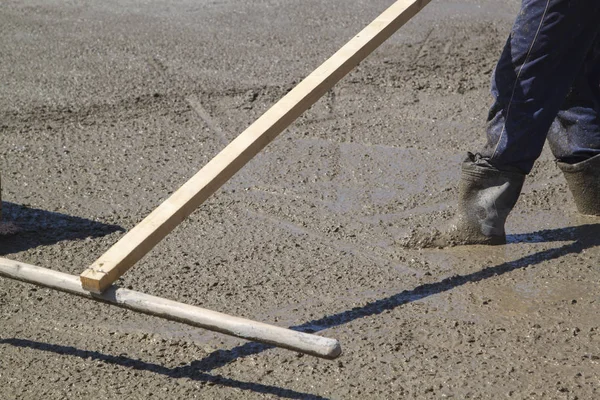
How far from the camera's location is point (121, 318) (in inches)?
125

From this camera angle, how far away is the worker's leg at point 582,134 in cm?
387

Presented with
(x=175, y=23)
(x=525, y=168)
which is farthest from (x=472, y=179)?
(x=175, y=23)

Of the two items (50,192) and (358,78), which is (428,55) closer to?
(358,78)

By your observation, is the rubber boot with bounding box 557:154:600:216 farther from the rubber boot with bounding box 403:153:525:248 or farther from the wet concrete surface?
the rubber boot with bounding box 403:153:525:248

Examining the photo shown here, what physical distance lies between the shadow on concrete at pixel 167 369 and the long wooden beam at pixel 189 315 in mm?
286

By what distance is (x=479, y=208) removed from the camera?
3.71 meters

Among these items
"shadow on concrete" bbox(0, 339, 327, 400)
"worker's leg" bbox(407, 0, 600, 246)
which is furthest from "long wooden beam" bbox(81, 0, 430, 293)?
"worker's leg" bbox(407, 0, 600, 246)

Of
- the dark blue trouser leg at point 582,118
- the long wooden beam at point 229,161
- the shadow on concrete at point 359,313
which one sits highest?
the long wooden beam at point 229,161

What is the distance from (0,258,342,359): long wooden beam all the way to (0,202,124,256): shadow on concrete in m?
0.91

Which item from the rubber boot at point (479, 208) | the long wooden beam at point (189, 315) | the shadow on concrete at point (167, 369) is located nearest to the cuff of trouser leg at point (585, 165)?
the rubber boot at point (479, 208)

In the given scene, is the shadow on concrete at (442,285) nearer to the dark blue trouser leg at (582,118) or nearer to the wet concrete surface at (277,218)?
the wet concrete surface at (277,218)

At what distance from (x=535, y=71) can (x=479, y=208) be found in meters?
0.60


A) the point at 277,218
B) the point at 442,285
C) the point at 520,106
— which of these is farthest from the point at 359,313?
the point at 520,106

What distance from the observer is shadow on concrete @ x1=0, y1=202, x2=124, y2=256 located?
3711 mm
